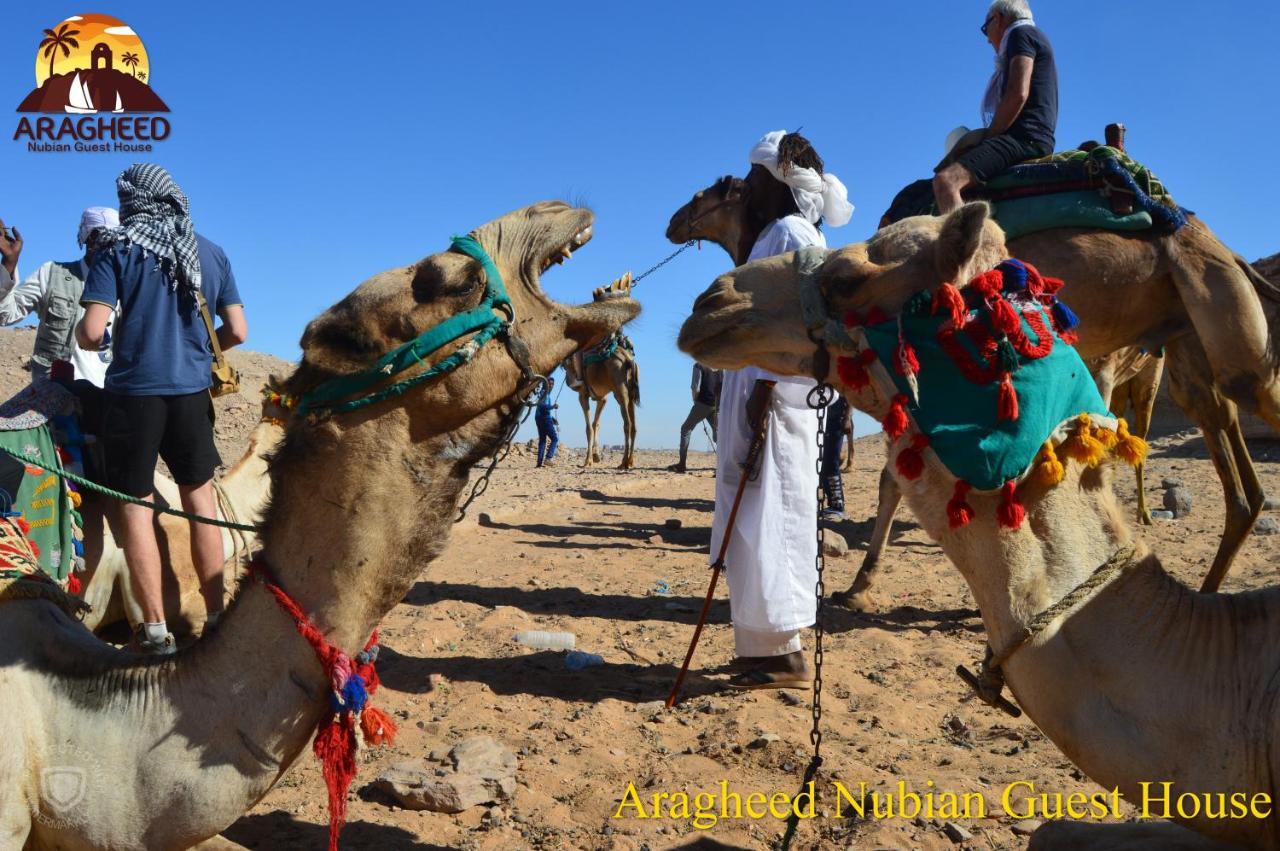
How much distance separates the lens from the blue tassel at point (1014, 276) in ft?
7.59

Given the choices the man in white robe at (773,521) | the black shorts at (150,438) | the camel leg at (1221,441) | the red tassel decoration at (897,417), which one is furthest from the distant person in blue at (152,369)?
the camel leg at (1221,441)

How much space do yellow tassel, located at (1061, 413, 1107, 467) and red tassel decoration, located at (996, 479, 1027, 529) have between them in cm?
16

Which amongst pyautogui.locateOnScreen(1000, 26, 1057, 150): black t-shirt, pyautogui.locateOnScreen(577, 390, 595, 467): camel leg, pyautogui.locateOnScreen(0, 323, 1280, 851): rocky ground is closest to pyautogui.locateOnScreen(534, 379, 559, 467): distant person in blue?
pyautogui.locateOnScreen(577, 390, 595, 467): camel leg

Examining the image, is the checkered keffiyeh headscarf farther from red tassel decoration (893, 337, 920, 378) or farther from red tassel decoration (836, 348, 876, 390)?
red tassel decoration (893, 337, 920, 378)

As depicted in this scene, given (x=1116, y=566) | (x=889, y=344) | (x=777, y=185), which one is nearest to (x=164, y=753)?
(x=889, y=344)

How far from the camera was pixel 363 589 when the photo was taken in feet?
6.92

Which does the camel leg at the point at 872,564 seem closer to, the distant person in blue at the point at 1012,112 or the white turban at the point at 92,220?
the distant person in blue at the point at 1012,112

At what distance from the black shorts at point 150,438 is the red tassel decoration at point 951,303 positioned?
11.4 ft

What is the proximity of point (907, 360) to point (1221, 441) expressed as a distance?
4.79 metres

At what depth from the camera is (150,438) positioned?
4.32 meters

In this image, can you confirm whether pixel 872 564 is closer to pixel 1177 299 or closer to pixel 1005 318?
pixel 1177 299

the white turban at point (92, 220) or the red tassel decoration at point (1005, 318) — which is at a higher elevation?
the white turban at point (92, 220)

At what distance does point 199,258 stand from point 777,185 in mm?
2821

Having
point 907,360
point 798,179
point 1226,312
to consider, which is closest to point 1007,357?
point 907,360
